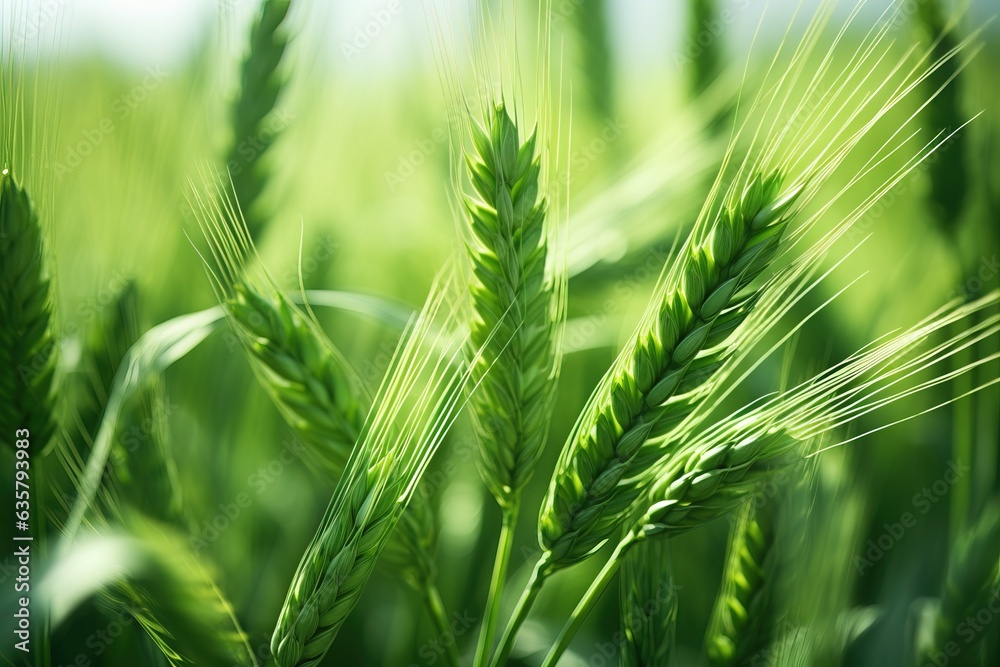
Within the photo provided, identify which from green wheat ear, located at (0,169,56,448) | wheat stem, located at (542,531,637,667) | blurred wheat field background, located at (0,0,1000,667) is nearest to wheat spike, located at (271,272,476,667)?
blurred wheat field background, located at (0,0,1000,667)

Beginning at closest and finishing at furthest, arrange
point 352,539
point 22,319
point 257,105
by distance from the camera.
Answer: point 352,539, point 22,319, point 257,105

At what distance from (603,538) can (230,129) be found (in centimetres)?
48

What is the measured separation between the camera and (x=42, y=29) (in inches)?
19.7

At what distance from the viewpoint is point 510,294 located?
0.39 metres

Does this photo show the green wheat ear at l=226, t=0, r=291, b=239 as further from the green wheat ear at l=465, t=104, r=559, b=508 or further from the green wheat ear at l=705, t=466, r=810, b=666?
the green wheat ear at l=705, t=466, r=810, b=666

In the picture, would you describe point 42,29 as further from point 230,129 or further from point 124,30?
point 124,30

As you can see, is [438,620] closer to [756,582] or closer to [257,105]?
[756,582]

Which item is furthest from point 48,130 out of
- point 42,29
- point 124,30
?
point 124,30

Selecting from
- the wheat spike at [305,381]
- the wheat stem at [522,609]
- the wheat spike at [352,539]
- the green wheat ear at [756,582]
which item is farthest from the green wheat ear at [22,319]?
the green wheat ear at [756,582]

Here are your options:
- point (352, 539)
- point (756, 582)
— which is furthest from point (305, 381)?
point (756, 582)

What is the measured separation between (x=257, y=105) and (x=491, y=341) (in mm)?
363

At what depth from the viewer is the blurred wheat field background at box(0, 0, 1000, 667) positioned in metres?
0.39

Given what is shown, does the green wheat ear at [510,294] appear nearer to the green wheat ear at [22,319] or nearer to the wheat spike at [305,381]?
the wheat spike at [305,381]

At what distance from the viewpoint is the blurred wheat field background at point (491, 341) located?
15.2 inches
